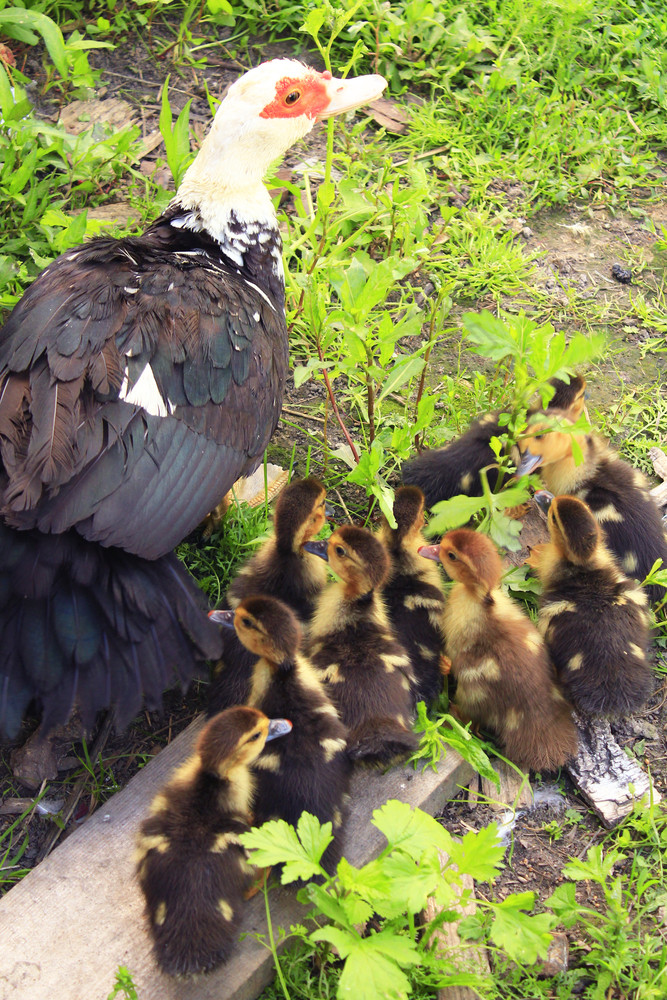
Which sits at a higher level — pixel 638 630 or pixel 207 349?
pixel 207 349

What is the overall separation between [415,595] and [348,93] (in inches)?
72.6

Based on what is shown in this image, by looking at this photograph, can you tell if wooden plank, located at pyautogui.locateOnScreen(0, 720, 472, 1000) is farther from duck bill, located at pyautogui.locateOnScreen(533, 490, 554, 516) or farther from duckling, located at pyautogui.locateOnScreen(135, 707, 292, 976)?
duck bill, located at pyautogui.locateOnScreen(533, 490, 554, 516)

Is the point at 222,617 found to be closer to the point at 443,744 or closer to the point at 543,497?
the point at 443,744

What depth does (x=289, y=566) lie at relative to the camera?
283 centimetres

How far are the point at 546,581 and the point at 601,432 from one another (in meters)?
1.02

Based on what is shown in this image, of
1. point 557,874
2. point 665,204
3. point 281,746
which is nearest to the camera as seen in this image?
point 281,746

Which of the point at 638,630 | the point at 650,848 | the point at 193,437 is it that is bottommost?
the point at 650,848

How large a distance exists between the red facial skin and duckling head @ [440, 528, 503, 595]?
1558 mm

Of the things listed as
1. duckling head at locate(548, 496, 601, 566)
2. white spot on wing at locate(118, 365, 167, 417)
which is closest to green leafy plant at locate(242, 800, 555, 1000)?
duckling head at locate(548, 496, 601, 566)

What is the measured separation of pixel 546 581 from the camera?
2.94 meters

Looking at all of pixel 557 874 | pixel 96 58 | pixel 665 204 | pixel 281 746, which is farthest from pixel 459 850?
pixel 96 58

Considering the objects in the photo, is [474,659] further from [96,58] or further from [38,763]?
[96,58]

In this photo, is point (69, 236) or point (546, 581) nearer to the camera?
point (546, 581)

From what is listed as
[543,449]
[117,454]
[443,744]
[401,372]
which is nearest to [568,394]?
[543,449]
